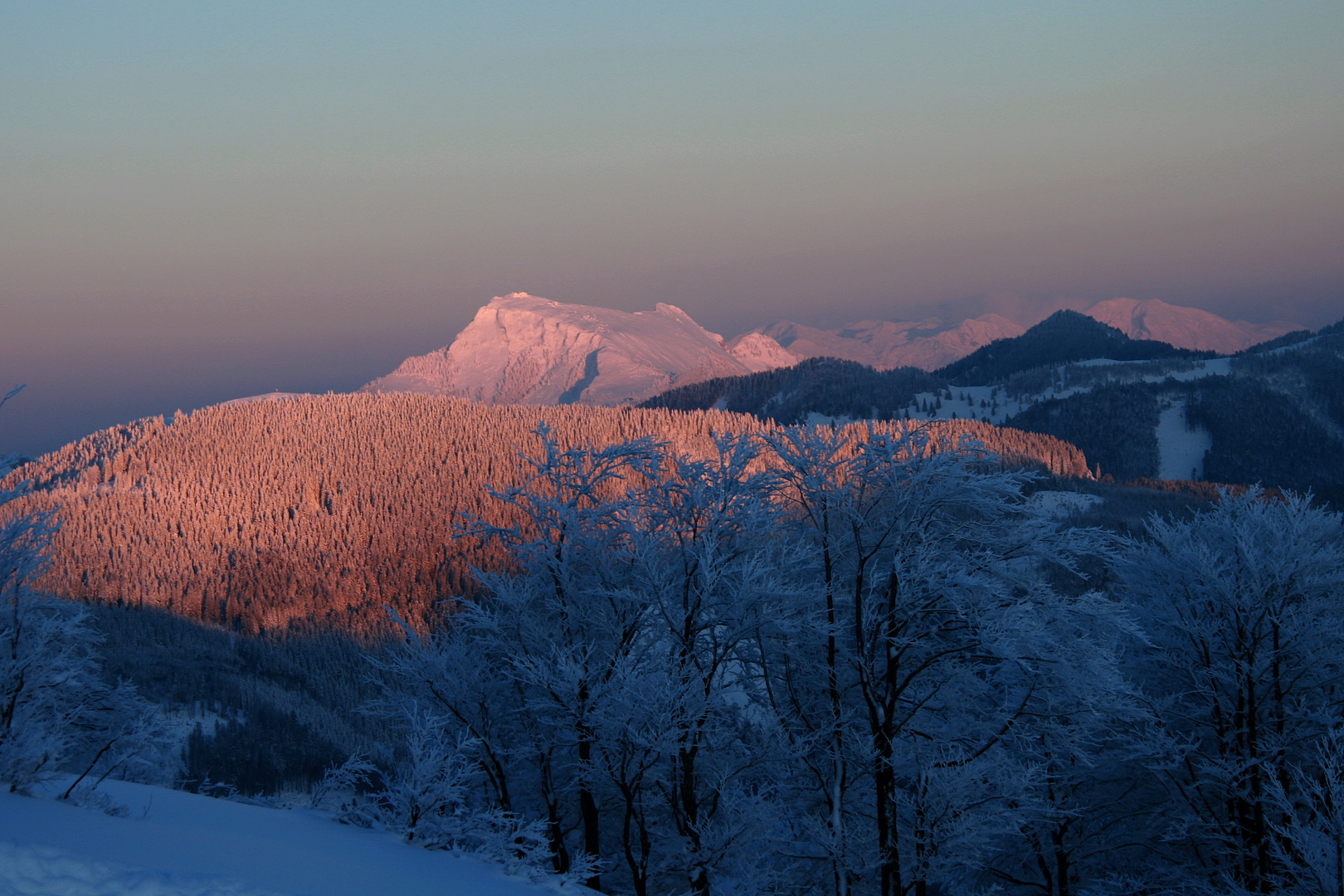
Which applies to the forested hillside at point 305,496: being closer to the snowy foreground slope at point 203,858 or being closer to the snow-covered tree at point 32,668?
the snow-covered tree at point 32,668

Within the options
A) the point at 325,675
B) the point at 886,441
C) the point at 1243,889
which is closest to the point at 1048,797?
the point at 1243,889

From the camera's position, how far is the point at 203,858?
897 centimetres

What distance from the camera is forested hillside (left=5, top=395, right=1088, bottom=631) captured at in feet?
319

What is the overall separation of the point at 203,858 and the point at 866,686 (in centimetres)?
985

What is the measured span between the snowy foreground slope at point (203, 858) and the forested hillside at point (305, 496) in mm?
75168

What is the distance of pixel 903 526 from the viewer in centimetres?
1545

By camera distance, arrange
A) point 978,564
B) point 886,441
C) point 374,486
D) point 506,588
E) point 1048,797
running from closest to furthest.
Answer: point 978,564, point 886,441, point 506,588, point 1048,797, point 374,486

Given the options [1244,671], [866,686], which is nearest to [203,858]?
[866,686]

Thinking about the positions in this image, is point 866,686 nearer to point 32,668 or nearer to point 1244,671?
point 1244,671

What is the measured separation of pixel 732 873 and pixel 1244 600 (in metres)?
12.5

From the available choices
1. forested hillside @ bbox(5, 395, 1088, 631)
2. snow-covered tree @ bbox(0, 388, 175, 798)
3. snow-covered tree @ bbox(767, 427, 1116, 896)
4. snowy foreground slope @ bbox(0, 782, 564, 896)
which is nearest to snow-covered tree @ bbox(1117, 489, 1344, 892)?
snow-covered tree @ bbox(767, 427, 1116, 896)

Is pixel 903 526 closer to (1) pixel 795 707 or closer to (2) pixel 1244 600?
(1) pixel 795 707

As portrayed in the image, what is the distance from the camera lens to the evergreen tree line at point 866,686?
14.7m

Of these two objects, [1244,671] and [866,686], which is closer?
[866,686]
